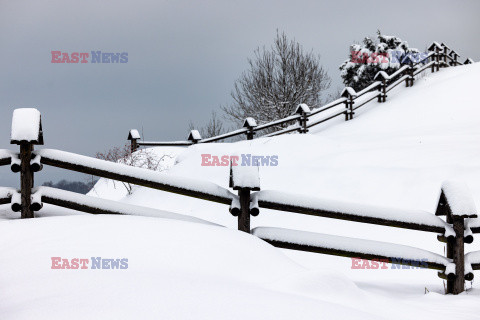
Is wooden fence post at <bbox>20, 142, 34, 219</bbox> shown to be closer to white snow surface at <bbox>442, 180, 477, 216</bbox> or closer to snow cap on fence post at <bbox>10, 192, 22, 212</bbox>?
snow cap on fence post at <bbox>10, 192, 22, 212</bbox>

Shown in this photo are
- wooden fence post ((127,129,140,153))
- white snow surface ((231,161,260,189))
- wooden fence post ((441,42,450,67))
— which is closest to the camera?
white snow surface ((231,161,260,189))

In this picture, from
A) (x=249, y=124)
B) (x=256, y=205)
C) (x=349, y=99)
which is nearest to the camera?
(x=256, y=205)

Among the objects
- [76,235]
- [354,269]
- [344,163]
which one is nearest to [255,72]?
[344,163]

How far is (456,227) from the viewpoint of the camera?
175 inches

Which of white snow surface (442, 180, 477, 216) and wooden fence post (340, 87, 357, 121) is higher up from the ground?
wooden fence post (340, 87, 357, 121)

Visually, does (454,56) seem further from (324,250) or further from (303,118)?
(324,250)

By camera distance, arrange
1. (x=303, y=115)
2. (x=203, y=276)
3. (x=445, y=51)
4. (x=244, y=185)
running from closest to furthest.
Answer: (x=203, y=276) → (x=244, y=185) → (x=303, y=115) → (x=445, y=51)

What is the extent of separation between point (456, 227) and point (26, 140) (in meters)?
4.32

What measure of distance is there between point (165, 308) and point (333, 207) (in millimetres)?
2719

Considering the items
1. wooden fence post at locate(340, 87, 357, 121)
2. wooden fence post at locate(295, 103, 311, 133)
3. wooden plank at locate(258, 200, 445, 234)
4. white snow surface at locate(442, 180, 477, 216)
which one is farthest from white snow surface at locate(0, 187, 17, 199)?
wooden fence post at locate(340, 87, 357, 121)

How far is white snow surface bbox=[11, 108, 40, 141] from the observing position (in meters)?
4.22

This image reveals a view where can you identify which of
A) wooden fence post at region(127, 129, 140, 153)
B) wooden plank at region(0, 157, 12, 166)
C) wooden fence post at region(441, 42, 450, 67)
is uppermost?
wooden fence post at region(441, 42, 450, 67)

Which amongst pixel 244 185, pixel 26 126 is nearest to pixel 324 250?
pixel 244 185

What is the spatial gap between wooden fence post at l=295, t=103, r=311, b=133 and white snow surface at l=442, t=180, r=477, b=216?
39.2ft
